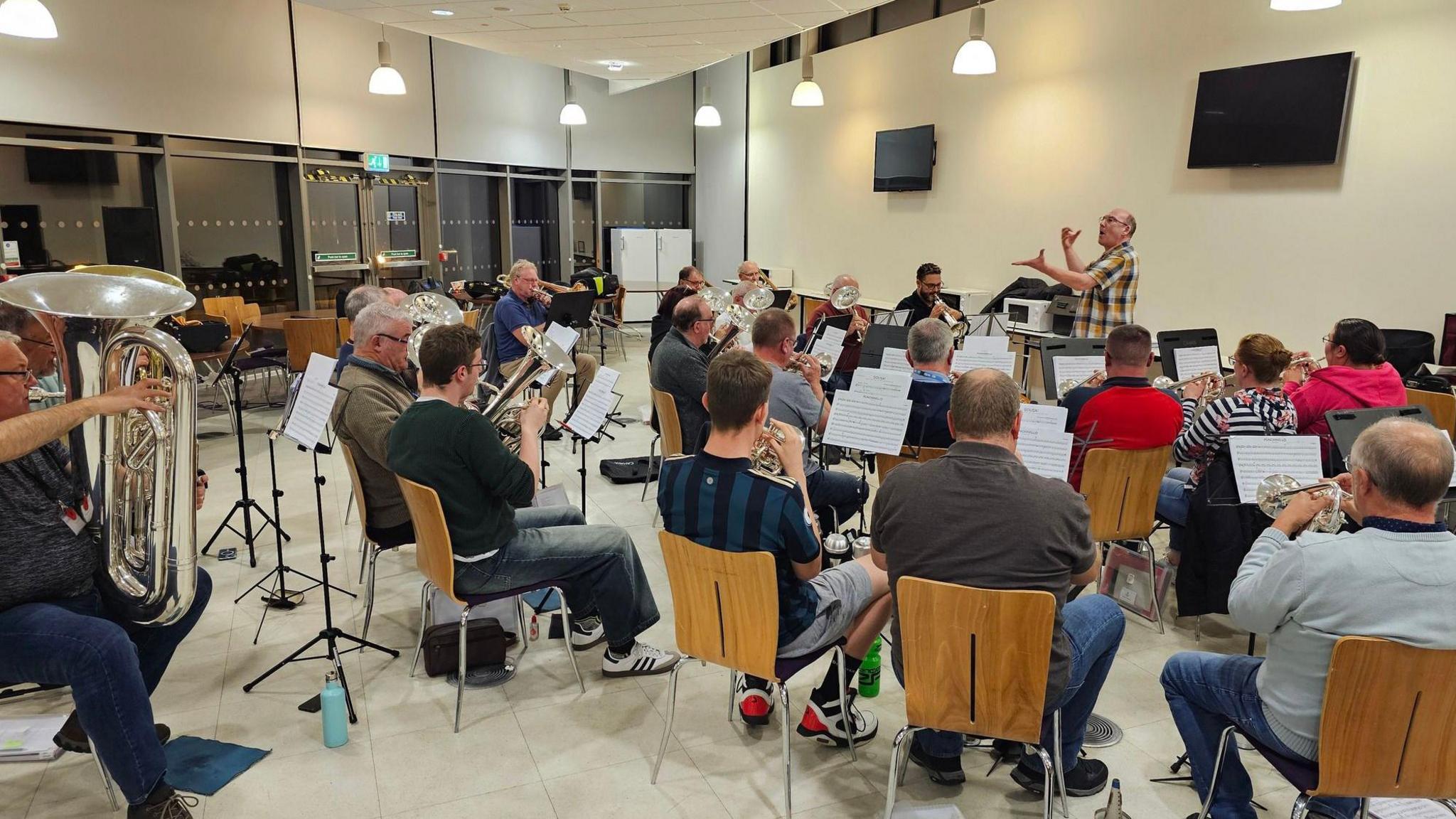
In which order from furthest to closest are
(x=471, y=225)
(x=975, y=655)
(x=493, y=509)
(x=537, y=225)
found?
(x=537, y=225) < (x=471, y=225) < (x=493, y=509) < (x=975, y=655)

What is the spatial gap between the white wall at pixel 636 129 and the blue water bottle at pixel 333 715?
1100cm

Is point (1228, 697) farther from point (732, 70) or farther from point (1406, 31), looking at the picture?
point (732, 70)

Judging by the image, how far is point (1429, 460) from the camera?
1.92m

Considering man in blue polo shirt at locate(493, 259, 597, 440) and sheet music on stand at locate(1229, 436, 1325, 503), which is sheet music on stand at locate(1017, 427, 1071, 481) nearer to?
sheet music on stand at locate(1229, 436, 1325, 503)

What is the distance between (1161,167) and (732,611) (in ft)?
20.0

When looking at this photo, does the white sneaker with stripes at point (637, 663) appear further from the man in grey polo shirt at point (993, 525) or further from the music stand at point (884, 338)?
the music stand at point (884, 338)

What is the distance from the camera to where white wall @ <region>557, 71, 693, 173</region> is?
13.0 metres

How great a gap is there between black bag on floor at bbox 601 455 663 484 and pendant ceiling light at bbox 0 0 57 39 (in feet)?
13.0

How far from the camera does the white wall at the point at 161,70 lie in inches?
285

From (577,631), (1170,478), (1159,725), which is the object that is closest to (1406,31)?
(1170,478)

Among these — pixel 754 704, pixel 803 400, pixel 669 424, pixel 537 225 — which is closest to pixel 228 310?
pixel 537 225

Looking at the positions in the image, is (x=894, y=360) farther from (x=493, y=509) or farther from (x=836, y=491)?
(x=493, y=509)

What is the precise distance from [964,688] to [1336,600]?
0.84 m

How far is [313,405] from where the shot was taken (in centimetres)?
325
